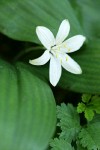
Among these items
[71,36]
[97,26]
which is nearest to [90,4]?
[97,26]

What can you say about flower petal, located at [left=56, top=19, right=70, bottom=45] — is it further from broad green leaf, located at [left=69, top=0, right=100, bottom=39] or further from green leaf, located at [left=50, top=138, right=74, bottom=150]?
green leaf, located at [left=50, top=138, right=74, bottom=150]

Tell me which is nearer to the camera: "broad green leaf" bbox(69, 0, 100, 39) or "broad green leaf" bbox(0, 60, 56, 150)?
"broad green leaf" bbox(0, 60, 56, 150)

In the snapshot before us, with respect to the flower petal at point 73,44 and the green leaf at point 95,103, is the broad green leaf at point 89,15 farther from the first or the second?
the green leaf at point 95,103

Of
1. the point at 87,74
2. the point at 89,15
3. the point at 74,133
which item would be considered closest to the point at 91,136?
the point at 74,133

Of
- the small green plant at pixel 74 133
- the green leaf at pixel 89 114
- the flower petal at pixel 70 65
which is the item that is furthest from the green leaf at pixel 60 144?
the flower petal at pixel 70 65

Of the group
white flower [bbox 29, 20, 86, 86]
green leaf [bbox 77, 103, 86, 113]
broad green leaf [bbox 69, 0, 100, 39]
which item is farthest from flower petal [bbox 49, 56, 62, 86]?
broad green leaf [bbox 69, 0, 100, 39]

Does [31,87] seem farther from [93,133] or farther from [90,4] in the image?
[90,4]

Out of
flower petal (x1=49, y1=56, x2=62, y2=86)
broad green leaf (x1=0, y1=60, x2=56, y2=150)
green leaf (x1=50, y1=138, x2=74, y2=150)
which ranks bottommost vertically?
green leaf (x1=50, y1=138, x2=74, y2=150)
